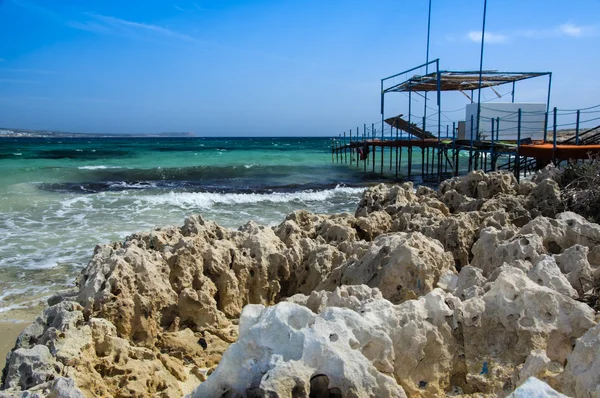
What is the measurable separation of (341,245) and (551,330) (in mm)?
2632

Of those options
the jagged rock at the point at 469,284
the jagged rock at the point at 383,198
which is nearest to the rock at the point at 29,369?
the jagged rock at the point at 469,284

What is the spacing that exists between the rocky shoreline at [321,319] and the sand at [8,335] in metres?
1.00

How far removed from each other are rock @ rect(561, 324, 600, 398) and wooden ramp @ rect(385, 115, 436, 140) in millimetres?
20204

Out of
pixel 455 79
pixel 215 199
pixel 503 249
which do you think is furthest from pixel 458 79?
pixel 503 249

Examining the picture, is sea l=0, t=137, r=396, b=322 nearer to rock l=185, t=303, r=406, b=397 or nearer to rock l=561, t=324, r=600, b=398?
rock l=185, t=303, r=406, b=397

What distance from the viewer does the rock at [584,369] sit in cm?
189

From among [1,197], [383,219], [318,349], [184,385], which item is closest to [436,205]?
[383,219]

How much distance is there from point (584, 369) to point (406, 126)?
21.1 m

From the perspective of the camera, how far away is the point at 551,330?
8.76 feet

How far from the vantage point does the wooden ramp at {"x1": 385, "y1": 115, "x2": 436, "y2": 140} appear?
22.0 meters

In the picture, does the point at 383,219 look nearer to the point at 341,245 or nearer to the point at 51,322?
the point at 341,245

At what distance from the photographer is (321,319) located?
7.50 ft

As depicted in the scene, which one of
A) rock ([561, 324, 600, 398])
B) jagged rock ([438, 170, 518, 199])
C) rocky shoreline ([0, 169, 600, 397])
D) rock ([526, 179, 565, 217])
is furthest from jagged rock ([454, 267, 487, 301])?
jagged rock ([438, 170, 518, 199])

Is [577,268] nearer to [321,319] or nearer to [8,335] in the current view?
[321,319]
